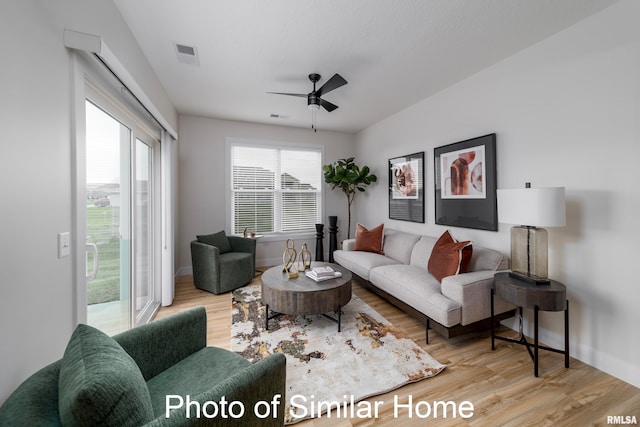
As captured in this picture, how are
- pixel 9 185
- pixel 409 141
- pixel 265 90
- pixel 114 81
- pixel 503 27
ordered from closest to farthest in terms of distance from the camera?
pixel 9 185 < pixel 114 81 < pixel 503 27 < pixel 265 90 < pixel 409 141

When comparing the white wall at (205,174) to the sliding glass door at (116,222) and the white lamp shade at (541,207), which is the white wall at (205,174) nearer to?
the sliding glass door at (116,222)

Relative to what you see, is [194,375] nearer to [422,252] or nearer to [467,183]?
[422,252]

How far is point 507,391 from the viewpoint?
68.9 inches

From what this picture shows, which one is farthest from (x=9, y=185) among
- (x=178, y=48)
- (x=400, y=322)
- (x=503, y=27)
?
(x=503, y=27)

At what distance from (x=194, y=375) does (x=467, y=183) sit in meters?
3.16

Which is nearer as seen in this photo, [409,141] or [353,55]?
[353,55]

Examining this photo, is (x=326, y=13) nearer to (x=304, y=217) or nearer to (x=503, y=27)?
(x=503, y=27)

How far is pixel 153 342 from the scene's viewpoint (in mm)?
1320

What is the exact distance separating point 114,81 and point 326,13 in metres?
1.59

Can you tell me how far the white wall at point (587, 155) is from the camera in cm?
182

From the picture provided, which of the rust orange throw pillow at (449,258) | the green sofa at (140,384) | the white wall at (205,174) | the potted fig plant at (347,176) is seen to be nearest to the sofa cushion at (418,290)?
the rust orange throw pillow at (449,258)

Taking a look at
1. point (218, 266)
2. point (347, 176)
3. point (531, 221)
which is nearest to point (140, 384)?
point (531, 221)

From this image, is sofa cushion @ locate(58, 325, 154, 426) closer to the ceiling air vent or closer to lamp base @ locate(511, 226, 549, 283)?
the ceiling air vent

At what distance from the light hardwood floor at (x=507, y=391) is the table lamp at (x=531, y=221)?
0.69m
